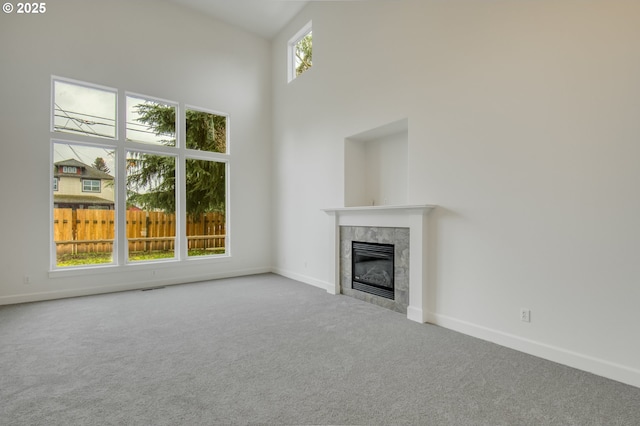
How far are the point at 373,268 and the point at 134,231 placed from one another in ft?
13.4

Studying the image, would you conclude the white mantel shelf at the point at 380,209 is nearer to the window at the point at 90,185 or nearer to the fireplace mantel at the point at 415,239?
the fireplace mantel at the point at 415,239

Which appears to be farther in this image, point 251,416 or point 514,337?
point 514,337

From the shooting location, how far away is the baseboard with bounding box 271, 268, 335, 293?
16.2 feet

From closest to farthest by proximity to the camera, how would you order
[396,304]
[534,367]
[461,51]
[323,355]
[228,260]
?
[534,367], [323,355], [461,51], [396,304], [228,260]

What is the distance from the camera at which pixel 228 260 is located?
20.2 feet

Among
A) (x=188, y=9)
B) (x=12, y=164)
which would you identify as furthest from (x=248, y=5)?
(x=12, y=164)

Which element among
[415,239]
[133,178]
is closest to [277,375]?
[415,239]

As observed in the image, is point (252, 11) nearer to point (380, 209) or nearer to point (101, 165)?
point (101, 165)

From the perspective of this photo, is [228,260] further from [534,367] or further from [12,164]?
[534,367]

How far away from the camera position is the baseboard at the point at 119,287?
437cm

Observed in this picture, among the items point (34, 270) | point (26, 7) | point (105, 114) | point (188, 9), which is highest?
point (188, 9)

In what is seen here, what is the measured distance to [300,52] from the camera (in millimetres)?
6078

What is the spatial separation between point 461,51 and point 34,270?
6.29 metres

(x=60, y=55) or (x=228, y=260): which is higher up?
(x=60, y=55)
